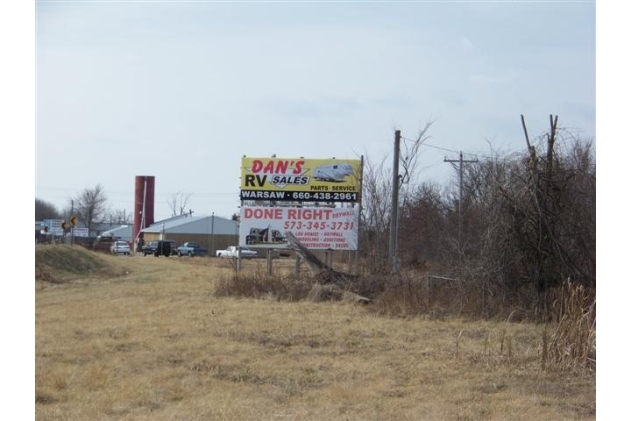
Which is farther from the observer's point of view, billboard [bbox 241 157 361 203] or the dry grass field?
billboard [bbox 241 157 361 203]

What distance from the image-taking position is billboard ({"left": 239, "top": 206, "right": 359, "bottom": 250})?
2655cm

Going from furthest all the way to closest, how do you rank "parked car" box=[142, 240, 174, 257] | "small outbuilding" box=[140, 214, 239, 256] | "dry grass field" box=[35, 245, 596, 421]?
"small outbuilding" box=[140, 214, 239, 256], "parked car" box=[142, 240, 174, 257], "dry grass field" box=[35, 245, 596, 421]

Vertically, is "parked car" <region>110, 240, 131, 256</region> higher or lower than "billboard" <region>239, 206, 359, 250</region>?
lower

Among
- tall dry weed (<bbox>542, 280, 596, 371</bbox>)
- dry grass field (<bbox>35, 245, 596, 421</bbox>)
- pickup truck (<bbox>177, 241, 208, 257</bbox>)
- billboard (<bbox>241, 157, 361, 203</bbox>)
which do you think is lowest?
pickup truck (<bbox>177, 241, 208, 257</bbox>)

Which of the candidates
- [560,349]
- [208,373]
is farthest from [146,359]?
[560,349]

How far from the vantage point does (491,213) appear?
16.3 metres

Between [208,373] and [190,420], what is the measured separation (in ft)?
8.70

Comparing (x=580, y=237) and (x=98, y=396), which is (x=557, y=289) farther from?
(x=98, y=396)

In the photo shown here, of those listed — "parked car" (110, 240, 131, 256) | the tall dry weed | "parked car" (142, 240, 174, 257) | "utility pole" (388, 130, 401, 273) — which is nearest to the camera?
the tall dry weed

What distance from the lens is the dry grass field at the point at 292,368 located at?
325 inches

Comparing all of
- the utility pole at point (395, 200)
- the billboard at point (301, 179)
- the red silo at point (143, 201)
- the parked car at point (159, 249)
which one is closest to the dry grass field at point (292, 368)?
the utility pole at point (395, 200)

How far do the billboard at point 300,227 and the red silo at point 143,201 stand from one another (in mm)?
60617

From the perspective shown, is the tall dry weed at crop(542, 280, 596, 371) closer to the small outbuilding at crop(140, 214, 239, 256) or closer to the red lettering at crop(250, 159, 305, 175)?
the red lettering at crop(250, 159, 305, 175)

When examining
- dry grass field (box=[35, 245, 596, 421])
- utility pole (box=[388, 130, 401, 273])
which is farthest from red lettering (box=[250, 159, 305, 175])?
dry grass field (box=[35, 245, 596, 421])
